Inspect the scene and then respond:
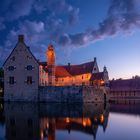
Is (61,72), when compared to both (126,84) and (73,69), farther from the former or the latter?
(126,84)

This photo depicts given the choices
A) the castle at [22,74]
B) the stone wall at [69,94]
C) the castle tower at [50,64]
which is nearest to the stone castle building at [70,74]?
the castle tower at [50,64]

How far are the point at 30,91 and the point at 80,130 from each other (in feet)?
129

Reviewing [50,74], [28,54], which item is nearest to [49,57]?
[50,74]

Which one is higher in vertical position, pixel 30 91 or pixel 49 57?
pixel 49 57

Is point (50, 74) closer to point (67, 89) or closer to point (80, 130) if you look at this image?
point (67, 89)

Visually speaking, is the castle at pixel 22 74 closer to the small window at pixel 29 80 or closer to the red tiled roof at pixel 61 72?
the small window at pixel 29 80

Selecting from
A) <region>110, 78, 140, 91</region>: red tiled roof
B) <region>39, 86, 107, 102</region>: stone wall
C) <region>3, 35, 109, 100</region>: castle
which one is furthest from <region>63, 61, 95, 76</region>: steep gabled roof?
<region>39, 86, 107, 102</region>: stone wall

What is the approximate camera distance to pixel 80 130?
81.9 ft

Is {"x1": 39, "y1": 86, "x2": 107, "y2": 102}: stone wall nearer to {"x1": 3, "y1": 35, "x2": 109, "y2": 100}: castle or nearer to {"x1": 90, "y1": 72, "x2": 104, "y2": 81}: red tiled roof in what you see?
{"x1": 3, "y1": 35, "x2": 109, "y2": 100}: castle

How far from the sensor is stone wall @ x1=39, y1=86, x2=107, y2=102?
195 feet

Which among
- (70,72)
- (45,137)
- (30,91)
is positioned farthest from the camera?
(70,72)

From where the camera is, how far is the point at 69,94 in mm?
60000

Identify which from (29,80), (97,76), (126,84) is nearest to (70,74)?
(97,76)

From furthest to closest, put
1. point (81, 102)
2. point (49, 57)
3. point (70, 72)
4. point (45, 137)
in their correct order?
point (70, 72)
point (49, 57)
point (81, 102)
point (45, 137)
